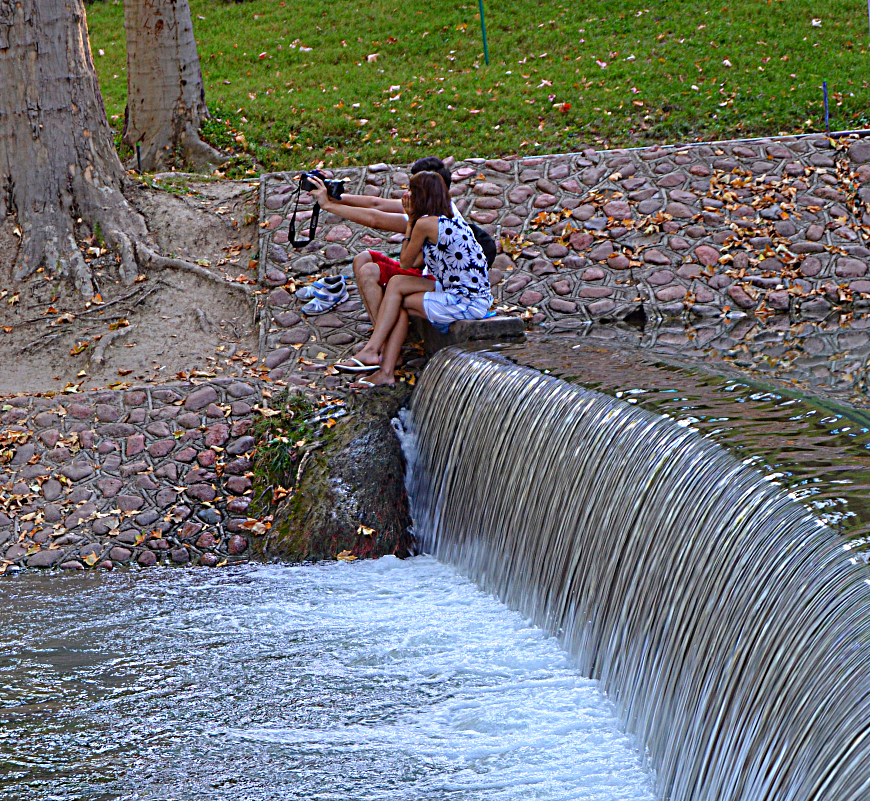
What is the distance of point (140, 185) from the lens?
9391 mm

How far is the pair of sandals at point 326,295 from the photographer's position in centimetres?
795

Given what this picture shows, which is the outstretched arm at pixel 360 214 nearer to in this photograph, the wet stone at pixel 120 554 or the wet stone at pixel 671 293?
the wet stone at pixel 671 293

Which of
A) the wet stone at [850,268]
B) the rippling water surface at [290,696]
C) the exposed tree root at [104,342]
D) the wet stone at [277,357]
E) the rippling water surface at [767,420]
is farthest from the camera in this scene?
the wet stone at [850,268]

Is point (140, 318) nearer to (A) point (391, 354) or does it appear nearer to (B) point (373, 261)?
(B) point (373, 261)

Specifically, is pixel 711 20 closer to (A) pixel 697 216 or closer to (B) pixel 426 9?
(B) pixel 426 9

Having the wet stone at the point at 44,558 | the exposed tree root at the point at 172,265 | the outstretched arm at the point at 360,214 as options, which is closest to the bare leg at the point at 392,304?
the outstretched arm at the point at 360,214

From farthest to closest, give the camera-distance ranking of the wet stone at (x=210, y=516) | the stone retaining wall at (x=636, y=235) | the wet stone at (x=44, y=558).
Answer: the stone retaining wall at (x=636, y=235)
the wet stone at (x=210, y=516)
the wet stone at (x=44, y=558)

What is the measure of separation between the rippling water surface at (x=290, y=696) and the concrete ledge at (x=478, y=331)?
180 cm

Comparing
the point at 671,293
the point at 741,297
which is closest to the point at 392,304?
the point at 671,293

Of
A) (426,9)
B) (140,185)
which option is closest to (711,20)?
(426,9)

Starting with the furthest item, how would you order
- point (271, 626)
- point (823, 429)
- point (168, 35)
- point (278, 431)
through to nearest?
point (168, 35) < point (278, 431) < point (271, 626) < point (823, 429)

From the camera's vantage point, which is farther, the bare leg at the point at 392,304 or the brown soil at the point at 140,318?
the brown soil at the point at 140,318

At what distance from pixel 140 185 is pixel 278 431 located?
12.6 ft

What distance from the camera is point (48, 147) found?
336 inches
